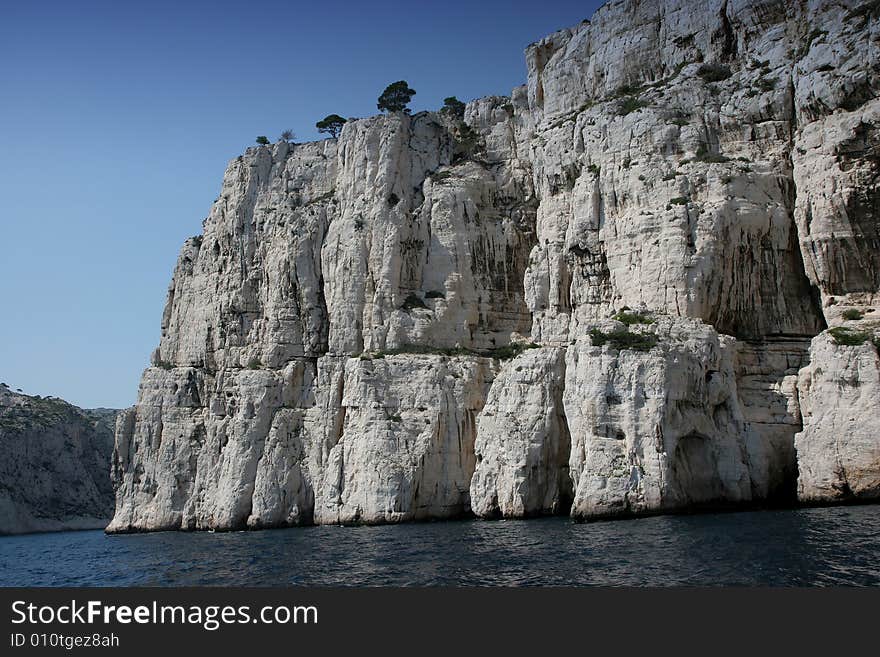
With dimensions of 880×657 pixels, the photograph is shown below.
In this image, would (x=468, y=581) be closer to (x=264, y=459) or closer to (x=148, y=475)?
(x=264, y=459)

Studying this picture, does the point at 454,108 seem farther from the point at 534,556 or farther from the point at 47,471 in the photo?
the point at 47,471

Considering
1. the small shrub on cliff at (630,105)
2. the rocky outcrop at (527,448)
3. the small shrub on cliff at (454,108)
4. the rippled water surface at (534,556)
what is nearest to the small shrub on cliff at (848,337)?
the rippled water surface at (534,556)

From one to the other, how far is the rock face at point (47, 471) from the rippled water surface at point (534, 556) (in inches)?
2292

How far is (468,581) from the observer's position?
929 inches

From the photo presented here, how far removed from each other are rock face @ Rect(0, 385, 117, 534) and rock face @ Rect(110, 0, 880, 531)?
35.3m

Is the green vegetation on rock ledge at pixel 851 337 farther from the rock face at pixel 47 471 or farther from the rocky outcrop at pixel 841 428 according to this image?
the rock face at pixel 47 471

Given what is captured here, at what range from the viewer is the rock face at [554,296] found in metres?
40.4

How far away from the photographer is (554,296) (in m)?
52.0

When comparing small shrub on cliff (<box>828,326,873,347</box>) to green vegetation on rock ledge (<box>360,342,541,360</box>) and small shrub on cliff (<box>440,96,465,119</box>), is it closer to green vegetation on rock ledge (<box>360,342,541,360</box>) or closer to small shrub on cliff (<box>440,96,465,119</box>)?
green vegetation on rock ledge (<box>360,342,541,360</box>)

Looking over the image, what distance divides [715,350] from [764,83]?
16063 millimetres

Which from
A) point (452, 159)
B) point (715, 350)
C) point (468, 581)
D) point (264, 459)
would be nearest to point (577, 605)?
point (468, 581)

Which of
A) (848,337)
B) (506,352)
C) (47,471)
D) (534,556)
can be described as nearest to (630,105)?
(506,352)

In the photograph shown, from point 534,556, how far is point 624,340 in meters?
16.2

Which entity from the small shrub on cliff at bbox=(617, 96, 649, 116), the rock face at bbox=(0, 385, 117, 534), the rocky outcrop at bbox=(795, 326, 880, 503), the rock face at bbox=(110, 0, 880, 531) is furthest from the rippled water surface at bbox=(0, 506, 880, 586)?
the rock face at bbox=(0, 385, 117, 534)
